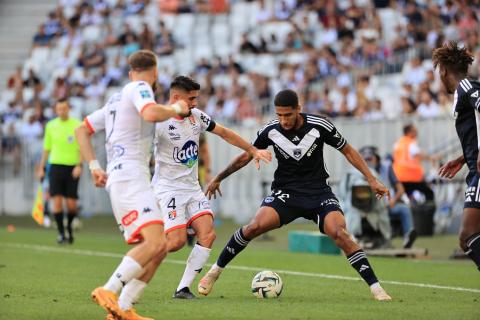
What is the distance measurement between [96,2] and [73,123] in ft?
67.2

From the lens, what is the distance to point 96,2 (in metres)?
39.8

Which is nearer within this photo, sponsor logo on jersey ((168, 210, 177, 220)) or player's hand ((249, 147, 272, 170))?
player's hand ((249, 147, 272, 170))

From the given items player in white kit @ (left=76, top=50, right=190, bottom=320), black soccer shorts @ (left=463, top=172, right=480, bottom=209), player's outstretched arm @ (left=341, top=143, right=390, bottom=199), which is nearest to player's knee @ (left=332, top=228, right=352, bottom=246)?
player's outstretched arm @ (left=341, top=143, right=390, bottom=199)

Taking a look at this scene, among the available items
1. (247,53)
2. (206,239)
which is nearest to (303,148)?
(206,239)

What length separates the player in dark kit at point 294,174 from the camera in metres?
11.8

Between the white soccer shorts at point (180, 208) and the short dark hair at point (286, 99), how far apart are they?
128 centimetres

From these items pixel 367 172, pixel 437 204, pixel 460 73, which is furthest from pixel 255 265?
pixel 437 204

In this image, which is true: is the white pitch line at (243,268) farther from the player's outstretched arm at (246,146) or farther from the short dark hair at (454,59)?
the player's outstretched arm at (246,146)

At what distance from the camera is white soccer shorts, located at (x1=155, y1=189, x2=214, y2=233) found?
1188 centimetres

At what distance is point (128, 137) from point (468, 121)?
10.2ft

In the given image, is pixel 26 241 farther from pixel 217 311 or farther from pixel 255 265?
pixel 217 311

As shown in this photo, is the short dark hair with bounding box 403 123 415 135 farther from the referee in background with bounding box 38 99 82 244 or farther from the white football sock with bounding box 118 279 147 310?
the white football sock with bounding box 118 279 147 310

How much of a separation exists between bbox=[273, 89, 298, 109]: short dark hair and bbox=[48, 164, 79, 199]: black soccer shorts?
8832 mm

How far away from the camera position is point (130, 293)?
953 centimetres
